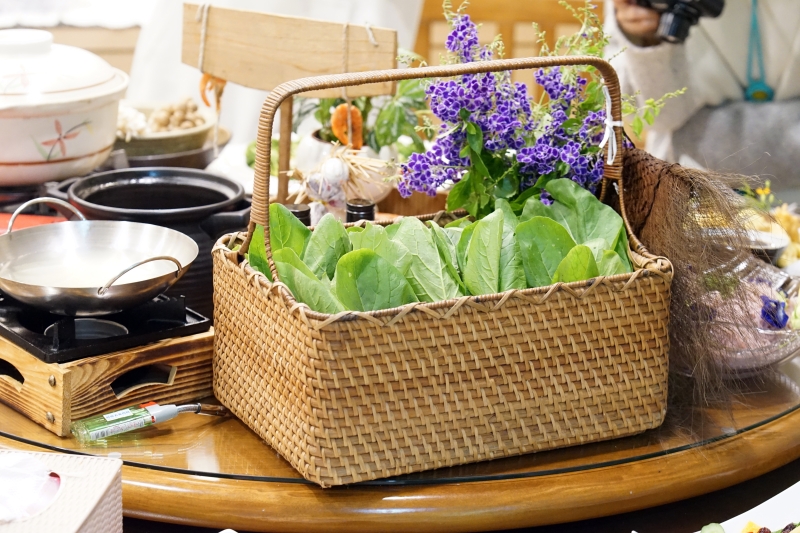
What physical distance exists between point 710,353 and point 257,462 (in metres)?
0.54

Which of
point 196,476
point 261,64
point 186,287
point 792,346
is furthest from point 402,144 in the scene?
point 196,476

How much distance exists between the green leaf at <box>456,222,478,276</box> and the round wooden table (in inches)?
8.7

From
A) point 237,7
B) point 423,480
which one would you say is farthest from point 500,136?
point 237,7

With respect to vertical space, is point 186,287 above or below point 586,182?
below

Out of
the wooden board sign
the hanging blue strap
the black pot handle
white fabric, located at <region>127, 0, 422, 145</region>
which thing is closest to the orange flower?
the wooden board sign

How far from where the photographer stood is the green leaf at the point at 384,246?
0.97m

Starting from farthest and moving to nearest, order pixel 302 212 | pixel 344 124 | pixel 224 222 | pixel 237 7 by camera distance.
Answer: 1. pixel 237 7
2. pixel 344 124
3. pixel 302 212
4. pixel 224 222

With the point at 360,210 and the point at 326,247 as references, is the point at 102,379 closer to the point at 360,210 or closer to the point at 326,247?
the point at 326,247

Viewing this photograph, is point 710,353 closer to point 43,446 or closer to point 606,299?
point 606,299

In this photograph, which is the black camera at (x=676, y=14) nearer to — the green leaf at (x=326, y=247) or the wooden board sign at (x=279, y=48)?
the wooden board sign at (x=279, y=48)

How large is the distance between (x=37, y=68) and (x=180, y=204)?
0.37m

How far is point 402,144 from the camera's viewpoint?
6.81 ft

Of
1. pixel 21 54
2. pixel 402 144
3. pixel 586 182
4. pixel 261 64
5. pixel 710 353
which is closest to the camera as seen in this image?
pixel 710 353

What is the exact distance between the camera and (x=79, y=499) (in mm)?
731
